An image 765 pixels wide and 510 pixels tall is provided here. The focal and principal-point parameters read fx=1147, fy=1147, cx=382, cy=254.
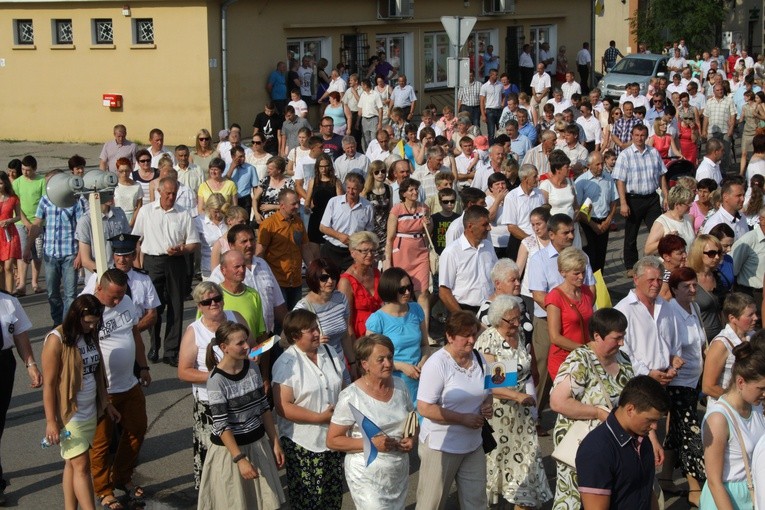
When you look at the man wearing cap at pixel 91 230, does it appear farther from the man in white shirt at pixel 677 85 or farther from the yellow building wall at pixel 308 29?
the man in white shirt at pixel 677 85

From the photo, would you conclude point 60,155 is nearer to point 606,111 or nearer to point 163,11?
point 163,11

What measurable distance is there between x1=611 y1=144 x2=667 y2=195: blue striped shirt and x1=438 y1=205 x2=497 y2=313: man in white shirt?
17.7 ft

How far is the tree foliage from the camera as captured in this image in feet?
148

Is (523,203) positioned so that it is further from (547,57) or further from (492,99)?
(547,57)

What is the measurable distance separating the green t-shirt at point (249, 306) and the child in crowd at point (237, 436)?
4.29 feet

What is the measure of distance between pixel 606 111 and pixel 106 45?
11.9 m

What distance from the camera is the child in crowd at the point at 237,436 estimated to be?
22.5 feet

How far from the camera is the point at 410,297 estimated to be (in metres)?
8.12

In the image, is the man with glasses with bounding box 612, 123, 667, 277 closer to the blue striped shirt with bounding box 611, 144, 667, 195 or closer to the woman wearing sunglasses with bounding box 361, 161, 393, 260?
the blue striped shirt with bounding box 611, 144, 667, 195

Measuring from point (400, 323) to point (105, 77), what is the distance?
2054 cm

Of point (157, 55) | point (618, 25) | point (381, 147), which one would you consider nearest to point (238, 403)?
point (381, 147)

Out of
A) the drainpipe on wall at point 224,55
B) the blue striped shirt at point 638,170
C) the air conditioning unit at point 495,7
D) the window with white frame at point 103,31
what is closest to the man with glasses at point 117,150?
the blue striped shirt at point 638,170

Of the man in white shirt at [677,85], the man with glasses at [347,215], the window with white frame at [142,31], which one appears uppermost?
the window with white frame at [142,31]

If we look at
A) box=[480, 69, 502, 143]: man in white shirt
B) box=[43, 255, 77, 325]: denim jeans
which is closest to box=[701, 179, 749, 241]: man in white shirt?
box=[43, 255, 77, 325]: denim jeans
